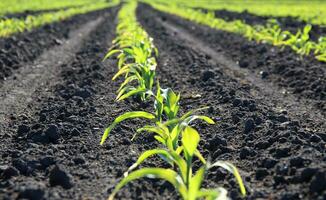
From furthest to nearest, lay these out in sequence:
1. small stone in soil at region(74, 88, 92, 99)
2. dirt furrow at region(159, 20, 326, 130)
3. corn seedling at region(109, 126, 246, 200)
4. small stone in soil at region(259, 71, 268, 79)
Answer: small stone in soil at region(259, 71, 268, 79) → small stone in soil at region(74, 88, 92, 99) → dirt furrow at region(159, 20, 326, 130) → corn seedling at region(109, 126, 246, 200)

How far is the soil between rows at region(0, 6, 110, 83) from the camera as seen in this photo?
8984 mm

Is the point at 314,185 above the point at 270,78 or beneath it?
above

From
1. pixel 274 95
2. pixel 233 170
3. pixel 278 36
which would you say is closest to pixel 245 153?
pixel 233 170

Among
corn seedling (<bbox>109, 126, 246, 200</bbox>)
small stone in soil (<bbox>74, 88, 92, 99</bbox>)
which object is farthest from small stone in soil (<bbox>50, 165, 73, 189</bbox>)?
small stone in soil (<bbox>74, 88, 92, 99</bbox>)

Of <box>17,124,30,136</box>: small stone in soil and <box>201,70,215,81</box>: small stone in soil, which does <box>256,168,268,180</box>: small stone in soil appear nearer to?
<box>17,124,30,136</box>: small stone in soil

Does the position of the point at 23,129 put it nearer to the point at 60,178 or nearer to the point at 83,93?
the point at 83,93

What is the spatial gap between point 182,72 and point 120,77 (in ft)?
3.99

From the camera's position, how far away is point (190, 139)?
3.23 meters

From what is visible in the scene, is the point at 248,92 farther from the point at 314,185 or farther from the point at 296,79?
the point at 314,185

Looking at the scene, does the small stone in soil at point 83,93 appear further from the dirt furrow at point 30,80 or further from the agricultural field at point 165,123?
the dirt furrow at point 30,80

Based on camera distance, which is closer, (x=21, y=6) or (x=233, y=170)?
(x=233, y=170)

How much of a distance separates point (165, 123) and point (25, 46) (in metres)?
8.11

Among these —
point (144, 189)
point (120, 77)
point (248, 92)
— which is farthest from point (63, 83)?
point (144, 189)

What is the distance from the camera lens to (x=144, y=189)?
373cm
